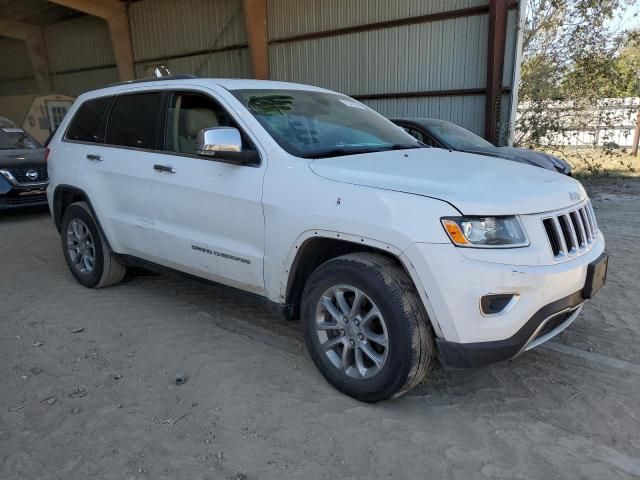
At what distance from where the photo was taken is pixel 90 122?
4824 mm

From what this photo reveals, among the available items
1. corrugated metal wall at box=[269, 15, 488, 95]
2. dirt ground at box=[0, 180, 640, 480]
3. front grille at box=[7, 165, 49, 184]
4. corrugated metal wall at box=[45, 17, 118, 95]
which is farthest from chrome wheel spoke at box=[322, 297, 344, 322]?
corrugated metal wall at box=[45, 17, 118, 95]

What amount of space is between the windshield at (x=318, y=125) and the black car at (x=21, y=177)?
670 centimetres

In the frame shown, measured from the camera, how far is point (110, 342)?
12.6ft

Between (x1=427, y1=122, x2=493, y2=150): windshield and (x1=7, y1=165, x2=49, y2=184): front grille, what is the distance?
6.69 metres

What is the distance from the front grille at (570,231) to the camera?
272 centimetres

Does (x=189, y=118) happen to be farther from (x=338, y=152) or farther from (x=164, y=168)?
(x=338, y=152)

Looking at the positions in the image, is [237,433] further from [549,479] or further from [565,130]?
[565,130]

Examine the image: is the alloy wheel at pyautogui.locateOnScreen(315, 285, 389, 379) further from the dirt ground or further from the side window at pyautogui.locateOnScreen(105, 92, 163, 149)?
the side window at pyautogui.locateOnScreen(105, 92, 163, 149)

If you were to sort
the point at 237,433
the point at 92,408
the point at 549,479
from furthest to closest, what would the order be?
the point at 92,408 → the point at 237,433 → the point at 549,479

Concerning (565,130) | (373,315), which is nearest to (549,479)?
(373,315)

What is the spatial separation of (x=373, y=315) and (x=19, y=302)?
3556mm

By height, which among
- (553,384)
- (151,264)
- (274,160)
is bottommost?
(553,384)

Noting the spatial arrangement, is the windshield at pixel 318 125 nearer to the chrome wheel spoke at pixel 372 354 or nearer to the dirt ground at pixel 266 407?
the chrome wheel spoke at pixel 372 354

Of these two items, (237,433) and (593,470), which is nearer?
(593,470)
